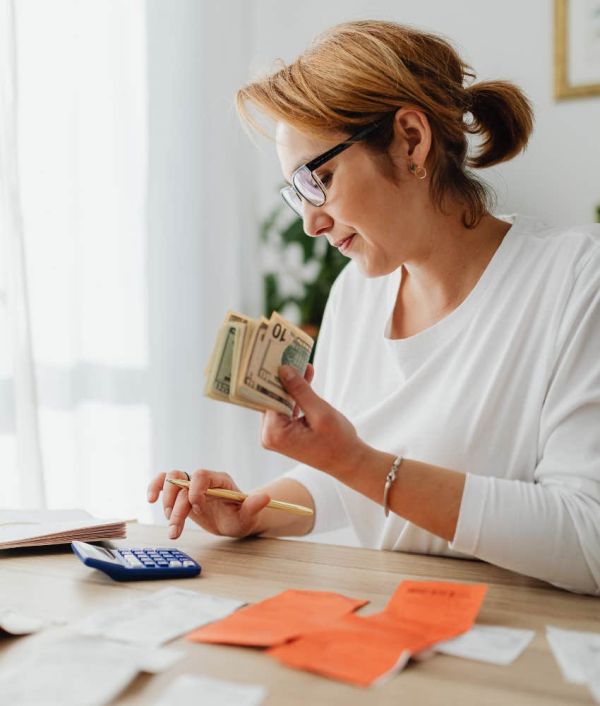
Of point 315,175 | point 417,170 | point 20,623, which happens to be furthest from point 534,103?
point 20,623

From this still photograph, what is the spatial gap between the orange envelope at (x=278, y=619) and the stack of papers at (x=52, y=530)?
425mm

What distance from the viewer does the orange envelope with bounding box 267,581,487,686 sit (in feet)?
2.48

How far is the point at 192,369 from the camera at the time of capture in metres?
2.98

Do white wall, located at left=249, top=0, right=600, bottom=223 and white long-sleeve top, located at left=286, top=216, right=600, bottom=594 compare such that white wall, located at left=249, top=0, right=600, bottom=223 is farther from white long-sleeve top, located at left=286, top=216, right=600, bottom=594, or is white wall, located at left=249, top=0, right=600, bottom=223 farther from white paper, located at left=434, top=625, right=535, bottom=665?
white paper, located at left=434, top=625, right=535, bottom=665

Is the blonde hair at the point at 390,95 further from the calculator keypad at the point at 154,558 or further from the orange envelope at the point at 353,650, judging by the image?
the orange envelope at the point at 353,650

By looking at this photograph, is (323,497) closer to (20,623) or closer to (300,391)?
(300,391)

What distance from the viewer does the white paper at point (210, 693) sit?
26.9 inches

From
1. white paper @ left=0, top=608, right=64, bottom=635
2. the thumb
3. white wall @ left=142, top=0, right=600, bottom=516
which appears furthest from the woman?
white wall @ left=142, top=0, right=600, bottom=516

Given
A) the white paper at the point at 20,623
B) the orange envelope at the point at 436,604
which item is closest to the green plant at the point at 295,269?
the orange envelope at the point at 436,604

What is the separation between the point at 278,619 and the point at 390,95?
850mm

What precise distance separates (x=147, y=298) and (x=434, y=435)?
5.14 ft

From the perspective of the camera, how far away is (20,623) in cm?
89

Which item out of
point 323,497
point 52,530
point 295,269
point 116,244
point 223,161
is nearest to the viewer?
point 52,530

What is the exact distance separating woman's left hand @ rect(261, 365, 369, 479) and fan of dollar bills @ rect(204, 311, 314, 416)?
0.06 feet
